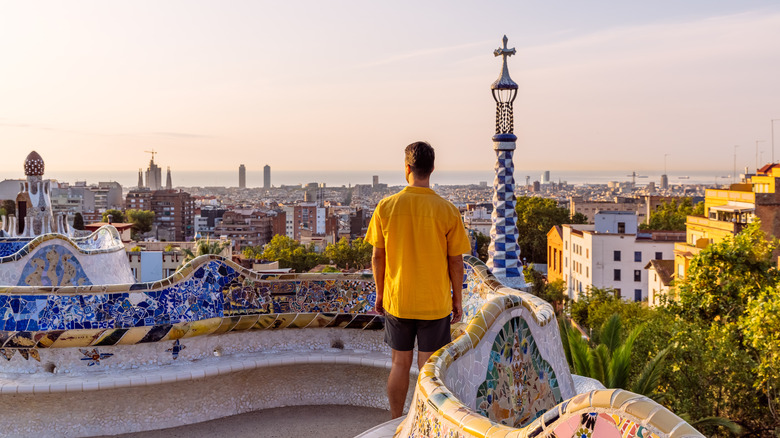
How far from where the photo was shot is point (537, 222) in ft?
167

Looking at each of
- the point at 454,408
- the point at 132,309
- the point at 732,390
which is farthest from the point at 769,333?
the point at 454,408

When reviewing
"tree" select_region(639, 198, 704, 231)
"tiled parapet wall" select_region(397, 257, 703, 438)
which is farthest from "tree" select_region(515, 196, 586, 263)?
"tiled parapet wall" select_region(397, 257, 703, 438)

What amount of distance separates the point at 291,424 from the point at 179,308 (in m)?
1.10

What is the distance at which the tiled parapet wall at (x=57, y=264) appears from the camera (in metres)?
7.22

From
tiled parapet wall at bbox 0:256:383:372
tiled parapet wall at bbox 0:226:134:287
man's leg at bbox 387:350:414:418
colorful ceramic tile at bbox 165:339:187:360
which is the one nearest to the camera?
man's leg at bbox 387:350:414:418

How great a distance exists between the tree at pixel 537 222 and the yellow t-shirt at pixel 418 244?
47.4 meters

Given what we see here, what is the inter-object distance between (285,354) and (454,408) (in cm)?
323

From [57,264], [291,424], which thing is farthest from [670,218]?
[291,424]

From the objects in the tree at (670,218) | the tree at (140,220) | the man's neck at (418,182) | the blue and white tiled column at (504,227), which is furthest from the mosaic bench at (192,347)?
the tree at (140,220)

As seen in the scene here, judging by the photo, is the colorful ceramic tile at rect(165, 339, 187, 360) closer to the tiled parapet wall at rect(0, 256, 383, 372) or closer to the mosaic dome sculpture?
the tiled parapet wall at rect(0, 256, 383, 372)

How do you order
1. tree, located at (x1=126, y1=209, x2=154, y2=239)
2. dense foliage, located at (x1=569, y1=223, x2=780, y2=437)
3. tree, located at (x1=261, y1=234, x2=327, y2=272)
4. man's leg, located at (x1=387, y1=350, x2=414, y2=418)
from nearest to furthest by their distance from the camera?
man's leg, located at (x1=387, y1=350, x2=414, y2=418) < dense foliage, located at (x1=569, y1=223, x2=780, y2=437) < tree, located at (x1=261, y1=234, x2=327, y2=272) < tree, located at (x1=126, y1=209, x2=154, y2=239)

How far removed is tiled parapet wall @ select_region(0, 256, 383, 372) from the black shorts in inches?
68.4

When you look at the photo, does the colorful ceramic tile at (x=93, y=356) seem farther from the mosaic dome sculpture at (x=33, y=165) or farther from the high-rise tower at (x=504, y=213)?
the mosaic dome sculpture at (x=33, y=165)

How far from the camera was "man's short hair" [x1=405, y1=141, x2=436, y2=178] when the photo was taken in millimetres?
3457
